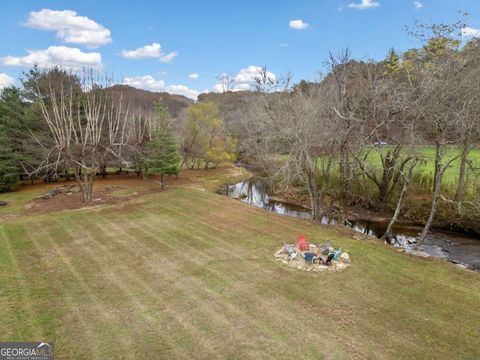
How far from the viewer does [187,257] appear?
10.0m

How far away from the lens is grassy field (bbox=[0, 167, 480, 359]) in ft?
19.9

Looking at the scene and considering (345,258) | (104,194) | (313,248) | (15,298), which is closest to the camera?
(15,298)

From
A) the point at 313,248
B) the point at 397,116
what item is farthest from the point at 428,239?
the point at 313,248

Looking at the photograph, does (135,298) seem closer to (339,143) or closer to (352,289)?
(352,289)

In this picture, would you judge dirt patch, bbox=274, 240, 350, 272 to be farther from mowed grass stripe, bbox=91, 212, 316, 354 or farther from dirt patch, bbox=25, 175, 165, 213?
dirt patch, bbox=25, 175, 165, 213

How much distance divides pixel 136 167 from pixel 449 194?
21855 mm

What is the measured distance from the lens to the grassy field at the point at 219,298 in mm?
6066

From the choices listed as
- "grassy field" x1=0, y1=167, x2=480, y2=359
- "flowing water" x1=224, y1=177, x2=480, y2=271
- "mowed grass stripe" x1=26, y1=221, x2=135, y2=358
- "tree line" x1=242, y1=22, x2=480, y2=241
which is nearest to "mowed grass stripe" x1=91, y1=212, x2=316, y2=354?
"grassy field" x1=0, y1=167, x2=480, y2=359

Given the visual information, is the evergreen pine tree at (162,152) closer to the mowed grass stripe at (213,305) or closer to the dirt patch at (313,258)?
the mowed grass stripe at (213,305)

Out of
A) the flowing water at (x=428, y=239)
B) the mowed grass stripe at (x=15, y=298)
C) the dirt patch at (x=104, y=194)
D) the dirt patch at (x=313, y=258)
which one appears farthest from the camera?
the dirt patch at (x=104, y=194)

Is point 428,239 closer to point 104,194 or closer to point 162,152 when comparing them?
point 162,152

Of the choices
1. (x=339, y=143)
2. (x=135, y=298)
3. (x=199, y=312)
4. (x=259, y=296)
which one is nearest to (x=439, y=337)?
(x=259, y=296)

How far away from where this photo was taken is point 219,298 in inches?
301

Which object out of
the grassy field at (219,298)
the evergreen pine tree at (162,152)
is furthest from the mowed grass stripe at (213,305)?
the evergreen pine tree at (162,152)
